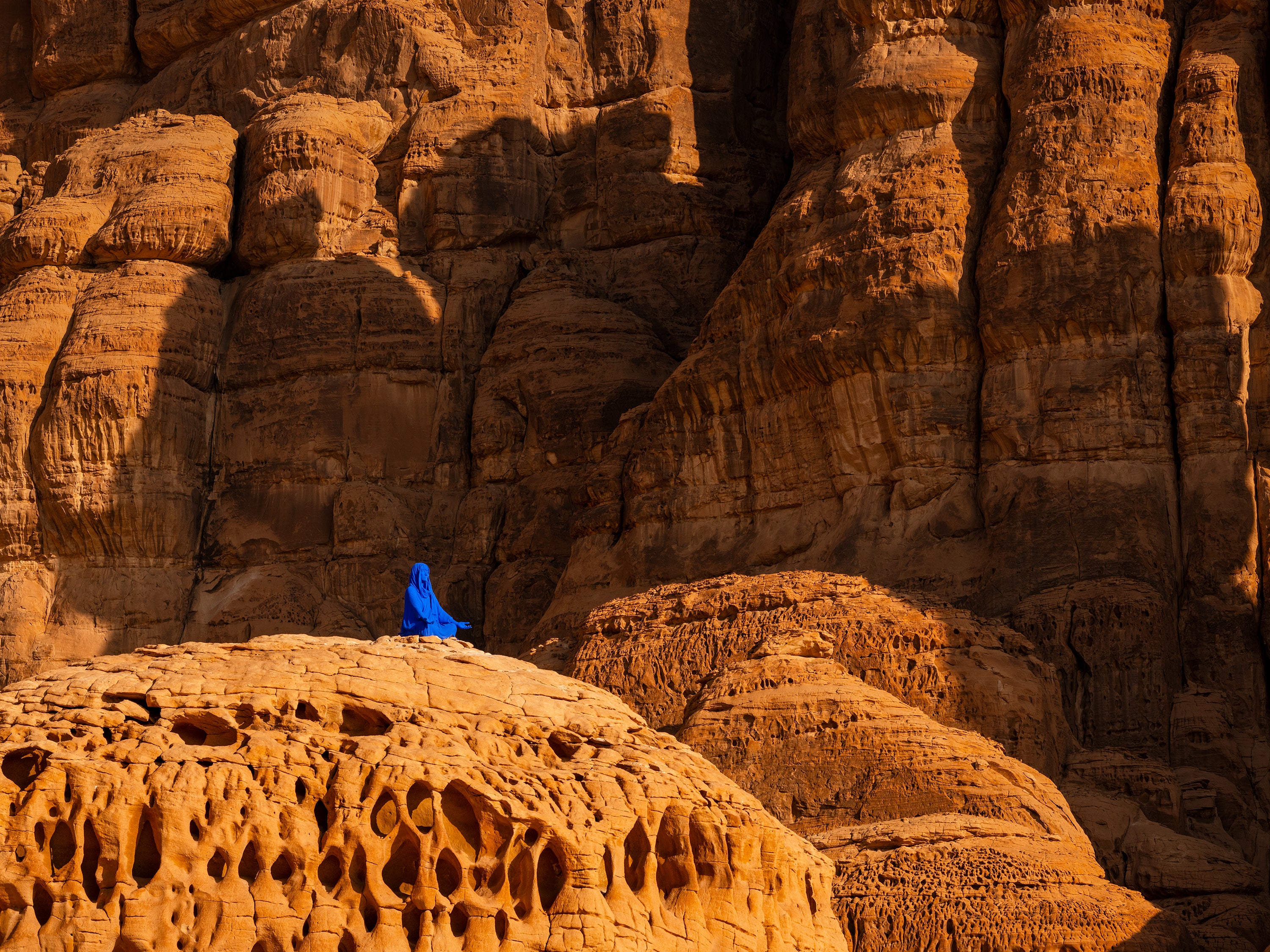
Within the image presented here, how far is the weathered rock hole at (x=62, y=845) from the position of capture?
11.1 metres

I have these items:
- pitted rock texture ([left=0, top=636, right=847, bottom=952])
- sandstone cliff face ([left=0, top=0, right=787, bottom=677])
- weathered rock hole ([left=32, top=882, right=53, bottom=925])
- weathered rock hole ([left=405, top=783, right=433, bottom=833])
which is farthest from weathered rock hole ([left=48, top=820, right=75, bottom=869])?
sandstone cliff face ([left=0, top=0, right=787, bottom=677])

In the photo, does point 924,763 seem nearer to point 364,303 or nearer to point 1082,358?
point 1082,358

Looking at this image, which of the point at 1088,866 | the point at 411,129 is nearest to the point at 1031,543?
the point at 1088,866

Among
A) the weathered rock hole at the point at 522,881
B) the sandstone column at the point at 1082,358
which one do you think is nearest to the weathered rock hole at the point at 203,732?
the weathered rock hole at the point at 522,881

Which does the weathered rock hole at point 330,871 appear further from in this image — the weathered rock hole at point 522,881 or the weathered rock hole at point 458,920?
the weathered rock hole at point 522,881

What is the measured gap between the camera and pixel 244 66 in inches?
1501

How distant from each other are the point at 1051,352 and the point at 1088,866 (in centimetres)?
1110

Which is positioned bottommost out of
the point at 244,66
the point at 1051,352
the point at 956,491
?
the point at 956,491

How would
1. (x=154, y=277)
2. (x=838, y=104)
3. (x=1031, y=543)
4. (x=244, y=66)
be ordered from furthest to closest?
(x=244, y=66) < (x=154, y=277) < (x=838, y=104) < (x=1031, y=543)

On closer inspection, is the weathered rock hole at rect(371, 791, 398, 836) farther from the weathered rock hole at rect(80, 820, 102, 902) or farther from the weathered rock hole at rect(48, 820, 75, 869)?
the weathered rock hole at rect(48, 820, 75, 869)

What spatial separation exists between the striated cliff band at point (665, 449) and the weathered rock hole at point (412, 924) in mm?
39

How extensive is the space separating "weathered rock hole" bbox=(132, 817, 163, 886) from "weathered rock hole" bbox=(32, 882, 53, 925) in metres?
0.50

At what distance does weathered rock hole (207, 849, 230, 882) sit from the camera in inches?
439

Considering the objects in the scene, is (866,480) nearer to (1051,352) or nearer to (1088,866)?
(1051,352)
